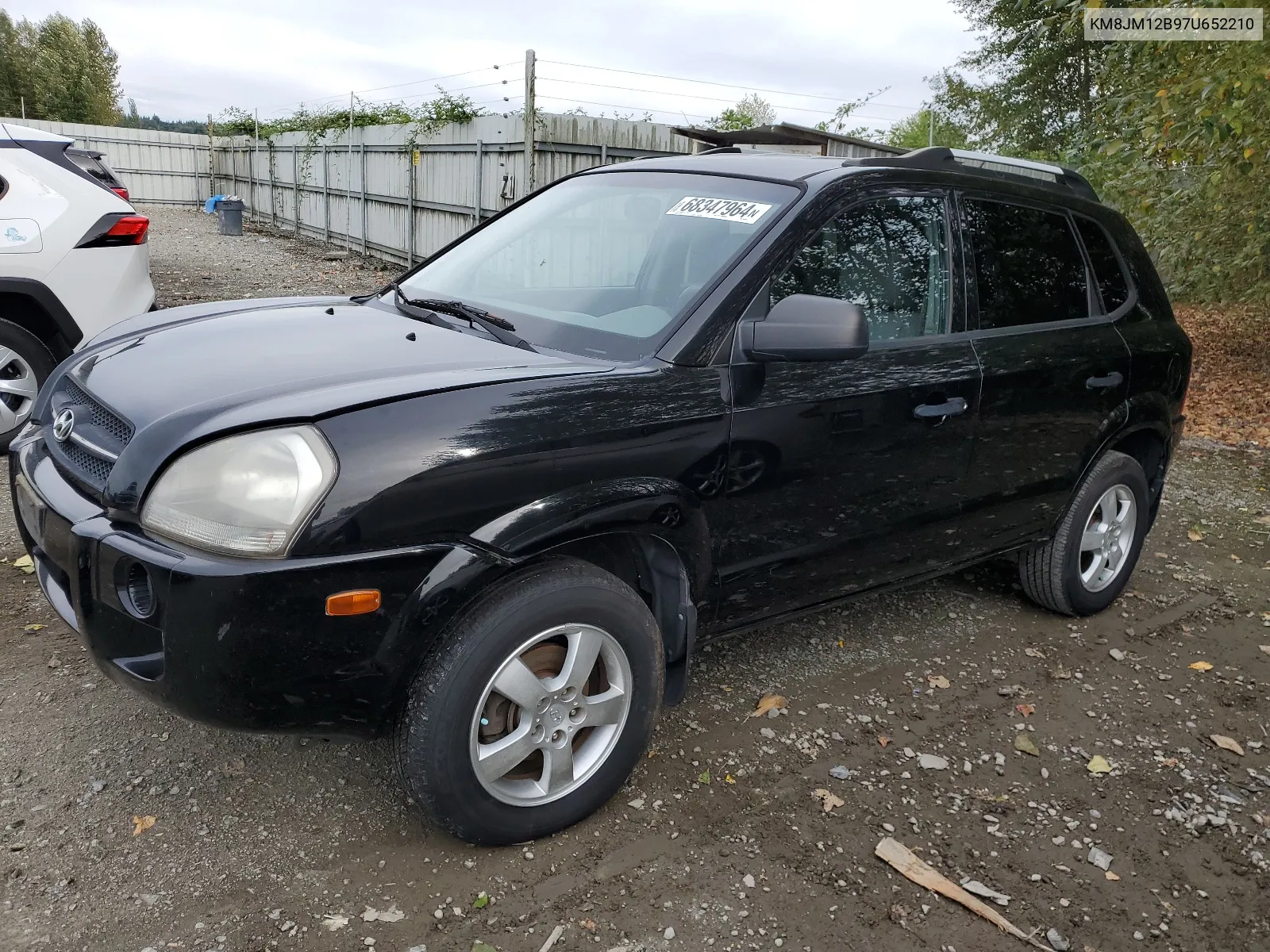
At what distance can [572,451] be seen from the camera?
2.59m

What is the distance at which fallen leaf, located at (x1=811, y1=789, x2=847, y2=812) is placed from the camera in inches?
122

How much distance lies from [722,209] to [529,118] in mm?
9517

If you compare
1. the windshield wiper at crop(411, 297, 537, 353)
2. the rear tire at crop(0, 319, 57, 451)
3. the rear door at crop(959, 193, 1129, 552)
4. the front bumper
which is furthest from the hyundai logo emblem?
the rear tire at crop(0, 319, 57, 451)

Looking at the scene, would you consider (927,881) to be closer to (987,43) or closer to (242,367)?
(242,367)

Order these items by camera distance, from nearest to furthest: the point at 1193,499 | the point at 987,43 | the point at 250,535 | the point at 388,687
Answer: the point at 250,535, the point at 388,687, the point at 1193,499, the point at 987,43

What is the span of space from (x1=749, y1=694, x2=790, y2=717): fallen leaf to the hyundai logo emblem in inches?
89.8

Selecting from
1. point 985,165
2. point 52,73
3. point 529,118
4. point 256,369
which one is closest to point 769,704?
point 256,369

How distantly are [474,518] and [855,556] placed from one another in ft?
4.96

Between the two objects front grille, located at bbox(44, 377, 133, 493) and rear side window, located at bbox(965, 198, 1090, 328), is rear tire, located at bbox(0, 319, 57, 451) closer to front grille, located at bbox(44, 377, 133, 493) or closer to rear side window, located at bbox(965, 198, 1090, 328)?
front grille, located at bbox(44, 377, 133, 493)

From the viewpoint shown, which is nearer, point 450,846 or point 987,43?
point 450,846

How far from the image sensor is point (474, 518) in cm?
244

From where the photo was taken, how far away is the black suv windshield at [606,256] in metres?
3.07

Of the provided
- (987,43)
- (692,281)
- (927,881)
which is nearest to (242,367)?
(692,281)

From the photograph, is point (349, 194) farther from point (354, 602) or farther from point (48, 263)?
point (354, 602)
